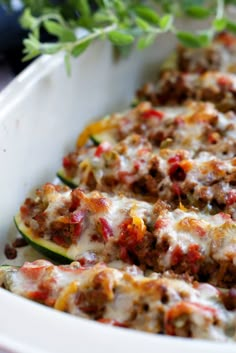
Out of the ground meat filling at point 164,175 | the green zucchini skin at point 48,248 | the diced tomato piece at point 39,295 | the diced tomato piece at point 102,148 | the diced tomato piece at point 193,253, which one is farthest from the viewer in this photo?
the diced tomato piece at point 102,148

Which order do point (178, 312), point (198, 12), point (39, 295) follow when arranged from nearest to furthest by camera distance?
point (178, 312) < point (39, 295) < point (198, 12)

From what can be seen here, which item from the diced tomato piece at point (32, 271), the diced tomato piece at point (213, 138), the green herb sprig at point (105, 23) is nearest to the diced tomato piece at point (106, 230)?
the diced tomato piece at point (32, 271)

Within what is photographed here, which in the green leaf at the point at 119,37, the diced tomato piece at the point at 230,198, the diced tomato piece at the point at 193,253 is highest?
the green leaf at the point at 119,37

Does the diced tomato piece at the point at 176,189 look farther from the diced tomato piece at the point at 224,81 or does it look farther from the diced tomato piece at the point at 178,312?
the diced tomato piece at the point at 224,81

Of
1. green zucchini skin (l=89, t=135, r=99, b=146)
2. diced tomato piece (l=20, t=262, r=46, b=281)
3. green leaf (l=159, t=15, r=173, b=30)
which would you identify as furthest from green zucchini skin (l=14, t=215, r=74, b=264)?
green leaf (l=159, t=15, r=173, b=30)

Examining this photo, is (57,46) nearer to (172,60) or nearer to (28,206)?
(28,206)

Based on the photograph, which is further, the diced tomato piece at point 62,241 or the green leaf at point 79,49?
the green leaf at point 79,49

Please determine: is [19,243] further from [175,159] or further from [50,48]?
[50,48]

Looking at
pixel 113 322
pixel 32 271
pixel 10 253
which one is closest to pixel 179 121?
pixel 10 253
